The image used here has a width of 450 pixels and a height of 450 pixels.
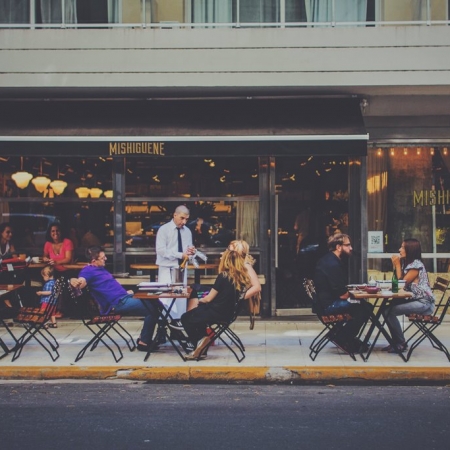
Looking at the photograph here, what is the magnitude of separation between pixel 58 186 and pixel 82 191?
0.41m

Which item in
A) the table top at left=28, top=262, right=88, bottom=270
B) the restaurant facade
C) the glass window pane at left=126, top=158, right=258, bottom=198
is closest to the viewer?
the restaurant facade

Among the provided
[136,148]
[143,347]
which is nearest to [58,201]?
[136,148]

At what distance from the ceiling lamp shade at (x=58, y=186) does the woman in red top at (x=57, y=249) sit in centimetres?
58

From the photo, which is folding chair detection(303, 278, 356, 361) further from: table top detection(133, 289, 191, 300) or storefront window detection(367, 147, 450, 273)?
storefront window detection(367, 147, 450, 273)

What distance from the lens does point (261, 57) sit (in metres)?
11.8

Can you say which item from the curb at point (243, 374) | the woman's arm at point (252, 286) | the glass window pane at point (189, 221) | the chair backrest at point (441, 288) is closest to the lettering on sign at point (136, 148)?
the glass window pane at point (189, 221)

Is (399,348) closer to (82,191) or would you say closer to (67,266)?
(67,266)

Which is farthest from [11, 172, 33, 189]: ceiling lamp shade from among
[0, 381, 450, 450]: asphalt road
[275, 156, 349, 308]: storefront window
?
[0, 381, 450, 450]: asphalt road

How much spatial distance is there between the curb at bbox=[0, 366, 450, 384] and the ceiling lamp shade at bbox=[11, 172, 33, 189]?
180 inches

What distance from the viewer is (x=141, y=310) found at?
32.1 feet

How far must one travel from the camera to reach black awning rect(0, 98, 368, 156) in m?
11.6

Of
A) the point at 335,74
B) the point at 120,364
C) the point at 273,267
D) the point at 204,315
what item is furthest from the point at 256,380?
the point at 335,74

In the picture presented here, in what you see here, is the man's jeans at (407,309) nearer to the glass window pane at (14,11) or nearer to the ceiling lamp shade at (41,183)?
the ceiling lamp shade at (41,183)

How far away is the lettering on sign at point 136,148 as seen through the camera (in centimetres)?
1164
